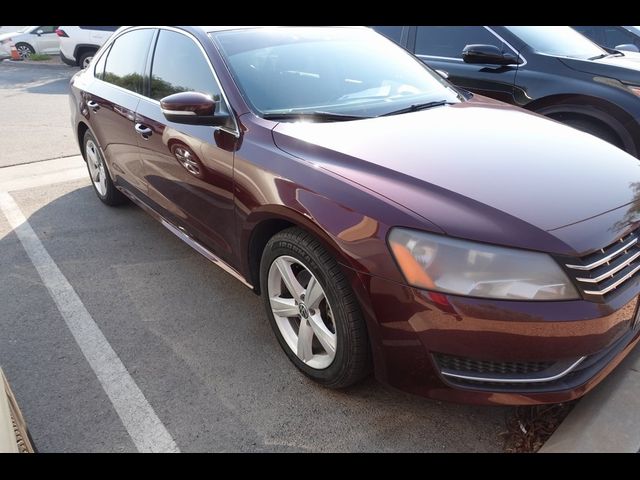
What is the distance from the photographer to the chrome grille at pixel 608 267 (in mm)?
1804

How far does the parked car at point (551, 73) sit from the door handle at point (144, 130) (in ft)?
9.08

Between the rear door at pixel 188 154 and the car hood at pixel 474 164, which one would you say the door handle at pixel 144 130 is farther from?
the car hood at pixel 474 164

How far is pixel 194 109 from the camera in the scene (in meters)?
2.62

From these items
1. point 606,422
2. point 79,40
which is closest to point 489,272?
point 606,422

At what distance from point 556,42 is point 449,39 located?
0.93 metres

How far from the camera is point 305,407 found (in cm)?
234

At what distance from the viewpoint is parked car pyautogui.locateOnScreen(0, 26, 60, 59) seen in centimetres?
1756

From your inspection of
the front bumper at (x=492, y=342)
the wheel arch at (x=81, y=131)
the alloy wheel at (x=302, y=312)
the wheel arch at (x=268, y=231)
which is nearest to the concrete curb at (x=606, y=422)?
the front bumper at (x=492, y=342)

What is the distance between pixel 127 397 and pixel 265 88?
66.4 inches

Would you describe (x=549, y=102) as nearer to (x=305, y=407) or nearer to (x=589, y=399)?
(x=589, y=399)

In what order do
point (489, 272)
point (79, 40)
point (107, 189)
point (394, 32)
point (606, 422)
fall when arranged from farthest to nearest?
point (79, 40) < point (394, 32) < point (107, 189) < point (606, 422) < point (489, 272)

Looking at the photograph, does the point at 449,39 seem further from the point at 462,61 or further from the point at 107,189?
the point at 107,189

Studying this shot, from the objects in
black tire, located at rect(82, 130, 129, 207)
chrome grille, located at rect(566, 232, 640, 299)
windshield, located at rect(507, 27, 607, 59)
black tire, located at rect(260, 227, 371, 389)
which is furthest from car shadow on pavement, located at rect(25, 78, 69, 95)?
chrome grille, located at rect(566, 232, 640, 299)
